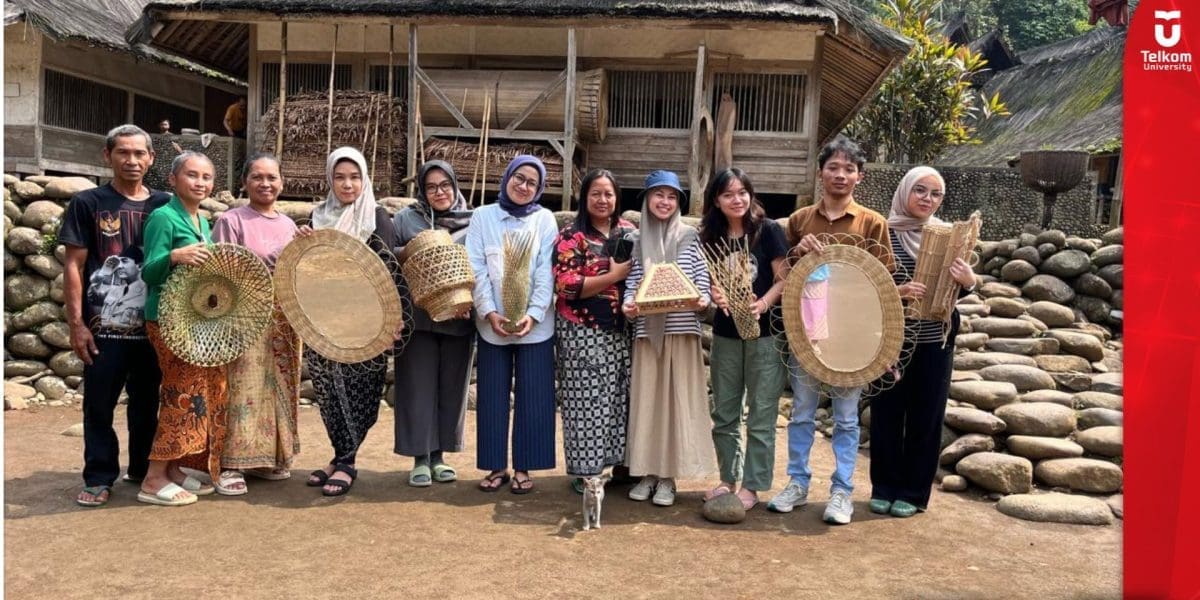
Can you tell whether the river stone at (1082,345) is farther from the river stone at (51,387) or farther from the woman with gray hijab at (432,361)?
the river stone at (51,387)

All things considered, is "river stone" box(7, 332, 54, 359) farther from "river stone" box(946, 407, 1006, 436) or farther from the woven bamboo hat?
"river stone" box(946, 407, 1006, 436)

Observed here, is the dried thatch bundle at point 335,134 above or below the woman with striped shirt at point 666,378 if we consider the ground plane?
above

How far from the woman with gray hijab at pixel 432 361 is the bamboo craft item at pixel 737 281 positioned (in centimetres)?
120

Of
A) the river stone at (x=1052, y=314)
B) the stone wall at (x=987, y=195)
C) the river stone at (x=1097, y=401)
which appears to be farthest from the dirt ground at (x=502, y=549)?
the stone wall at (x=987, y=195)

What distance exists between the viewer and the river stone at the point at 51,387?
7.23 meters

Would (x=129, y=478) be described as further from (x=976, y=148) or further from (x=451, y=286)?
(x=976, y=148)

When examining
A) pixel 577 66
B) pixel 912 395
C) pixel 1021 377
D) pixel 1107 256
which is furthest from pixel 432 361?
pixel 577 66

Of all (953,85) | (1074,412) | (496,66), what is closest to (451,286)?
(1074,412)

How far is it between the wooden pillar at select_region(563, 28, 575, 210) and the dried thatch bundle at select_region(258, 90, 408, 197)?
193 cm

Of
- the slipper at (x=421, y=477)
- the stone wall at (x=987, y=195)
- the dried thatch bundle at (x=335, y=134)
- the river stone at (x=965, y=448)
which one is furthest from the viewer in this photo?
the stone wall at (x=987, y=195)

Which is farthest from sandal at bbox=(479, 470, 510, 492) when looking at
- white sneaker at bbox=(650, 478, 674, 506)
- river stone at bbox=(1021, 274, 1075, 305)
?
river stone at bbox=(1021, 274, 1075, 305)

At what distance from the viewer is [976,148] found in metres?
20.3

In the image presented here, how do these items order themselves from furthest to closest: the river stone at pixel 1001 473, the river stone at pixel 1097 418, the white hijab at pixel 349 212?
the river stone at pixel 1097 418 → the river stone at pixel 1001 473 → the white hijab at pixel 349 212

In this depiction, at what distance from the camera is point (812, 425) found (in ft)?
14.0
